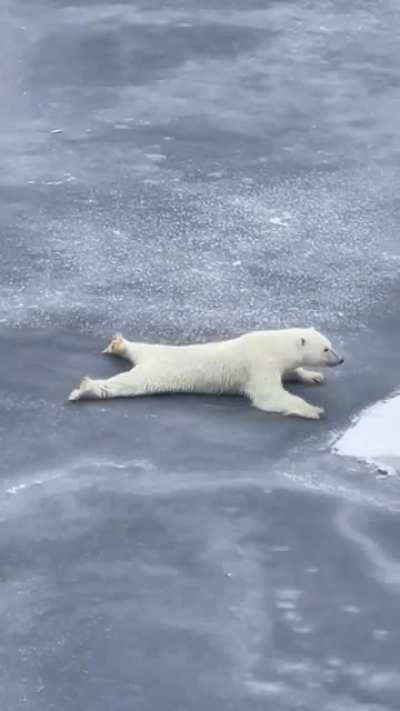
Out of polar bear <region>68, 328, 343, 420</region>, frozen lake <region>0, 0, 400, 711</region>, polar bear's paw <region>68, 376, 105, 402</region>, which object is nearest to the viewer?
frozen lake <region>0, 0, 400, 711</region>

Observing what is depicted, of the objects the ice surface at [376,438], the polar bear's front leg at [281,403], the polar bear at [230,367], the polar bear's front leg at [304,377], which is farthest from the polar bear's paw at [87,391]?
the ice surface at [376,438]

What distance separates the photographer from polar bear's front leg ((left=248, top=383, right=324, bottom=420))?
10195mm

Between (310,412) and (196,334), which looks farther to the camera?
(196,334)

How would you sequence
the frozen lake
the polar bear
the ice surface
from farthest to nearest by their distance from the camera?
1. the polar bear
2. the ice surface
3. the frozen lake

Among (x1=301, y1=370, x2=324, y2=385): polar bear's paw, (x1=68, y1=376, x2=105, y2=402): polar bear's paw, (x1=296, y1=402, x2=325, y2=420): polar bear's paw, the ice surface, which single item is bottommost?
the ice surface

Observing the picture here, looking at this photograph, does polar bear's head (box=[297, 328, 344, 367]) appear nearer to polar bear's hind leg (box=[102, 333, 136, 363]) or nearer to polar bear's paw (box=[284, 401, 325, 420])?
polar bear's paw (box=[284, 401, 325, 420])

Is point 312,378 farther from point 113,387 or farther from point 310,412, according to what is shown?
point 113,387

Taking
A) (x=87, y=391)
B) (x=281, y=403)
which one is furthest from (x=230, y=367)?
(x=87, y=391)

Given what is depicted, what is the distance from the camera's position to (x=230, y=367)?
34.1ft

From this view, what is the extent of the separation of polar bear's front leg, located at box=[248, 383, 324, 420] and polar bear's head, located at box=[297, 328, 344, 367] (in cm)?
28

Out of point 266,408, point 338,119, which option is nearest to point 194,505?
point 266,408

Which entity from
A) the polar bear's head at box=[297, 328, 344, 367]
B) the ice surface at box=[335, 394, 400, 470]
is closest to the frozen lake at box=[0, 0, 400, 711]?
the ice surface at box=[335, 394, 400, 470]

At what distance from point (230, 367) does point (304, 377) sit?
590 millimetres

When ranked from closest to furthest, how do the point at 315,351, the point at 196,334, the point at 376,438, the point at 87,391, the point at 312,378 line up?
the point at 376,438
the point at 87,391
the point at 315,351
the point at 312,378
the point at 196,334
